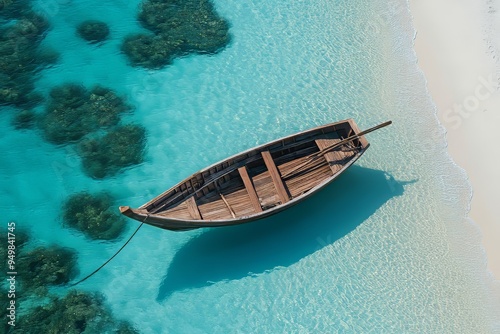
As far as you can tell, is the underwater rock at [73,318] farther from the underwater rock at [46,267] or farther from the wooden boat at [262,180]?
the wooden boat at [262,180]

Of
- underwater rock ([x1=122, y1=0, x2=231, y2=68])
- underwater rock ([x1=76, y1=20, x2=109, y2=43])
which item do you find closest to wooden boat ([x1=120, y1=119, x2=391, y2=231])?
underwater rock ([x1=122, y1=0, x2=231, y2=68])

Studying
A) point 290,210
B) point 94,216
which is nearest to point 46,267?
point 94,216

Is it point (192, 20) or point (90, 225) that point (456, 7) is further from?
point (90, 225)

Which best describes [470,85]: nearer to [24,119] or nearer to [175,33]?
[175,33]

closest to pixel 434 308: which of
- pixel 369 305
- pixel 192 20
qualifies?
pixel 369 305

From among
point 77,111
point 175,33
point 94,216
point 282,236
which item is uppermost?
point 175,33

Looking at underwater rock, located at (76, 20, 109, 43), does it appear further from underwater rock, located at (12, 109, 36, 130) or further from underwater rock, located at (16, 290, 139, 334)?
underwater rock, located at (16, 290, 139, 334)

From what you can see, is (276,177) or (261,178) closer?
(276,177)
